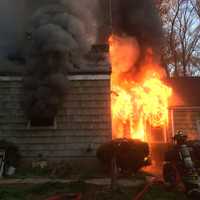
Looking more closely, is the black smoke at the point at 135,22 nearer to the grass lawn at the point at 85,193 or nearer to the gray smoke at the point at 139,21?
the gray smoke at the point at 139,21

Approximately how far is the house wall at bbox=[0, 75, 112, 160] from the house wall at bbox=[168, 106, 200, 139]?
4.40 metres

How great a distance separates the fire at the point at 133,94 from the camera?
1359 cm

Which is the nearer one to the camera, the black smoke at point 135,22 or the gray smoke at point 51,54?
the gray smoke at point 51,54

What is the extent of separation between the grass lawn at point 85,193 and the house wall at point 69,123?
3.41 meters

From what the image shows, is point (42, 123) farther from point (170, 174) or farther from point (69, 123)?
point (170, 174)

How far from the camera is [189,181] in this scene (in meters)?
5.86

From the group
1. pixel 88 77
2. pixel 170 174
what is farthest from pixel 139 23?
pixel 170 174

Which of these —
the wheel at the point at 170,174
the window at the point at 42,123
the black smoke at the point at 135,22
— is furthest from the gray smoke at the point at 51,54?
the wheel at the point at 170,174

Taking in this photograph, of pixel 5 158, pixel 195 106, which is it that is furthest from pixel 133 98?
pixel 5 158

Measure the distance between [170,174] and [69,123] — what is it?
14.9ft

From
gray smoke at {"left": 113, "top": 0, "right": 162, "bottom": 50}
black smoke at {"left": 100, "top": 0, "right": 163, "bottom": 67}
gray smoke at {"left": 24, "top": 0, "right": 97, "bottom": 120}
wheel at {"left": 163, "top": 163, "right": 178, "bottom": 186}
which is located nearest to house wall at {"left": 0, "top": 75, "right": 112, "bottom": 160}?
gray smoke at {"left": 24, "top": 0, "right": 97, "bottom": 120}

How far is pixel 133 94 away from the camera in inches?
547

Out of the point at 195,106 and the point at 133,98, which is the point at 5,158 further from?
the point at 195,106

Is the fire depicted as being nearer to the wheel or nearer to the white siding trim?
the white siding trim
